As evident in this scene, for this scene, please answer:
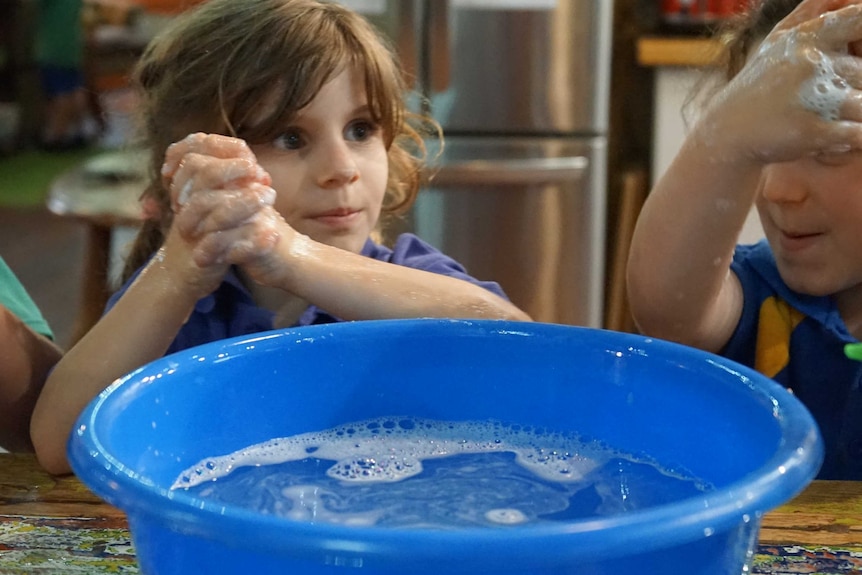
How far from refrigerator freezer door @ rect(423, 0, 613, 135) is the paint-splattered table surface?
1.59 meters

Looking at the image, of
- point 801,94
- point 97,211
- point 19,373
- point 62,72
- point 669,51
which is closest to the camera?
point 801,94

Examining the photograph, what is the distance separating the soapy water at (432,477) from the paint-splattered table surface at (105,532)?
9 cm

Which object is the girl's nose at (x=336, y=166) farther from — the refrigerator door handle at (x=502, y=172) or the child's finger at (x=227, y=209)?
the refrigerator door handle at (x=502, y=172)

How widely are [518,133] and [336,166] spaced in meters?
1.30

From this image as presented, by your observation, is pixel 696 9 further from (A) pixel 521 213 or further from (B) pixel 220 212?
(B) pixel 220 212

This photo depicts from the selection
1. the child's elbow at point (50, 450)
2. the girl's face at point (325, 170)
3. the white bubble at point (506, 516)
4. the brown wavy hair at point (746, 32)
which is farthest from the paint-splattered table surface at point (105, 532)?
the brown wavy hair at point (746, 32)

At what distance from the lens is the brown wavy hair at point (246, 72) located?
3.27ft

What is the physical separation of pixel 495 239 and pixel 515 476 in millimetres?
1676

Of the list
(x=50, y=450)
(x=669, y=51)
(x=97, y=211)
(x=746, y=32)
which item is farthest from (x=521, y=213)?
(x=50, y=450)

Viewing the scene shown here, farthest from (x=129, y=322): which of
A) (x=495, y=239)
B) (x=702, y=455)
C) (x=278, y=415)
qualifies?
(x=495, y=239)

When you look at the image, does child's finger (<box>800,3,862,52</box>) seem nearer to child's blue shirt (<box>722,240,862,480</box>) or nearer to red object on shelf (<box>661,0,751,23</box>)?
child's blue shirt (<box>722,240,862,480</box>)

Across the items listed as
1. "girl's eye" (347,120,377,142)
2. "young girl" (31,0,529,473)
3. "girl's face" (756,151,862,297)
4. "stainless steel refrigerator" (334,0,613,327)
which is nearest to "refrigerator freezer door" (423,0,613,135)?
"stainless steel refrigerator" (334,0,613,327)

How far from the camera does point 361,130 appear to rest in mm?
1046

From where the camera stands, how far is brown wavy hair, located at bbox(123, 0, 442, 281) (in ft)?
3.27
